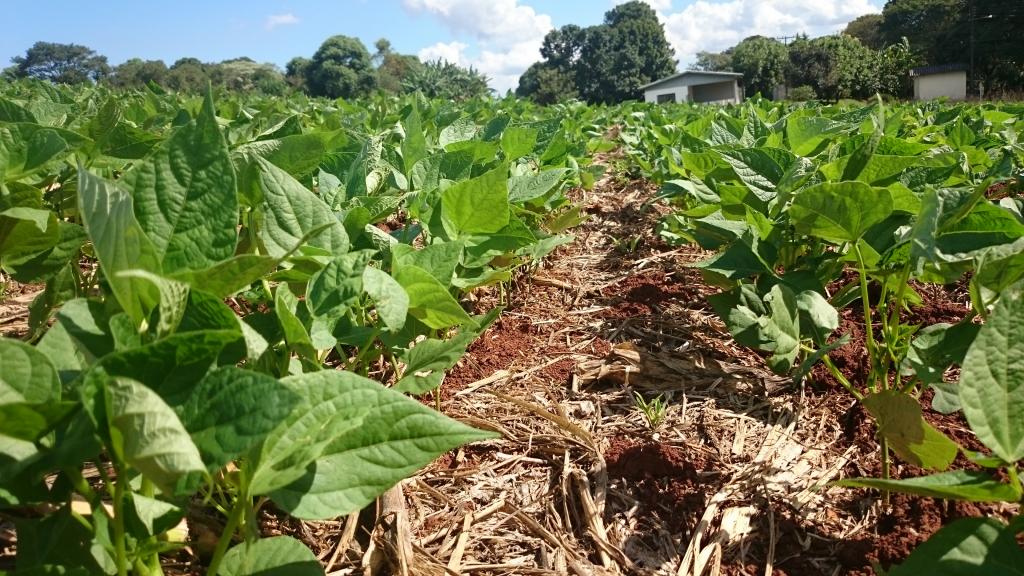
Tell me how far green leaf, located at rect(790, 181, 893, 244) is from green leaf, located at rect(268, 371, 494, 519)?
3.42ft

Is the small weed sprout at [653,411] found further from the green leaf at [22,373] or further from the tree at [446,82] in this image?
the tree at [446,82]

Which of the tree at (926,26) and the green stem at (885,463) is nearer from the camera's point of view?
the green stem at (885,463)

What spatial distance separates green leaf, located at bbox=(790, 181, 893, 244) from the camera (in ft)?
4.58

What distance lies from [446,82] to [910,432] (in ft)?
58.3

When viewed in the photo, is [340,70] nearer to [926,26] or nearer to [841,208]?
[926,26]

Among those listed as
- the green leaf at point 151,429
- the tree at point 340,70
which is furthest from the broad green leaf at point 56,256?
the tree at point 340,70

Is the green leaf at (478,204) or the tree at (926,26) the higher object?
the tree at (926,26)

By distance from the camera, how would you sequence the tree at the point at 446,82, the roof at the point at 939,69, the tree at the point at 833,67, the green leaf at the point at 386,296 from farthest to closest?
the tree at the point at 833,67, the roof at the point at 939,69, the tree at the point at 446,82, the green leaf at the point at 386,296

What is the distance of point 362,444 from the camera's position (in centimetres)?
86

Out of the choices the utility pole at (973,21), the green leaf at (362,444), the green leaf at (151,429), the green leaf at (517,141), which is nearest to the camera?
the green leaf at (151,429)

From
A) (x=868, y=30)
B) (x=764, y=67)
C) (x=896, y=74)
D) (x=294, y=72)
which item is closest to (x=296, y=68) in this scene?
(x=294, y=72)

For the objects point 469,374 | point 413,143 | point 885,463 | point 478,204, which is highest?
point 413,143

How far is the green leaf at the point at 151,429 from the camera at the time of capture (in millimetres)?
596

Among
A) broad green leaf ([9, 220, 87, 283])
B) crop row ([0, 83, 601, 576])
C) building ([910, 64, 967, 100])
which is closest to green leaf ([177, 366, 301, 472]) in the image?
crop row ([0, 83, 601, 576])
